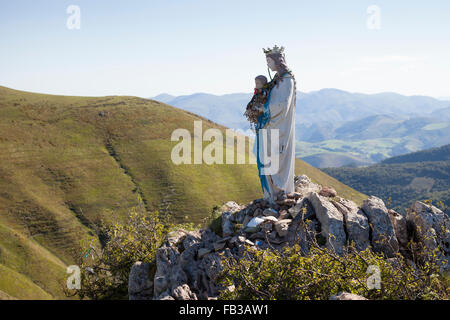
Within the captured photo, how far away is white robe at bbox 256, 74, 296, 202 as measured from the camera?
46.0ft

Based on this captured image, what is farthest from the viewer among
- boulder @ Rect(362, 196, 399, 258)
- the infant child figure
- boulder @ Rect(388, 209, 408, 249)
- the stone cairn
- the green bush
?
the infant child figure

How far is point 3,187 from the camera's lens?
65.4 metres

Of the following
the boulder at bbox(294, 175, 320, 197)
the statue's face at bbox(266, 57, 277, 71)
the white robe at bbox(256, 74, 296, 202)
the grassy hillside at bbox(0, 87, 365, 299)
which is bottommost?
the grassy hillside at bbox(0, 87, 365, 299)

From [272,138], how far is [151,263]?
7.00m

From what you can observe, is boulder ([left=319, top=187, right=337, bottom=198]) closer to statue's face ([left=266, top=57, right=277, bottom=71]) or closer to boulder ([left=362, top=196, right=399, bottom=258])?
boulder ([left=362, top=196, right=399, bottom=258])

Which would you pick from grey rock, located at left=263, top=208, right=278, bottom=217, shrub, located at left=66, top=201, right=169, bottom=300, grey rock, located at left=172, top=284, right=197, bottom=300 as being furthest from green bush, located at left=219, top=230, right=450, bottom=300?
shrub, located at left=66, top=201, right=169, bottom=300

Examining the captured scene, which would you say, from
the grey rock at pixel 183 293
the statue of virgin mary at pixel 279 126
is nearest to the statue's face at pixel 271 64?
the statue of virgin mary at pixel 279 126

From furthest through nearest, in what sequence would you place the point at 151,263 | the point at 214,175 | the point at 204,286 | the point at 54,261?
1. the point at 214,175
2. the point at 54,261
3. the point at 151,263
4. the point at 204,286

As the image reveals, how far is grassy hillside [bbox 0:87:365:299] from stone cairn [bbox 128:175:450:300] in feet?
99.9

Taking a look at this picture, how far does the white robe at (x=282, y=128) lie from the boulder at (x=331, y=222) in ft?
5.97

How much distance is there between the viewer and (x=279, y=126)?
14477mm

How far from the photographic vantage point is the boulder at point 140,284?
517 inches
